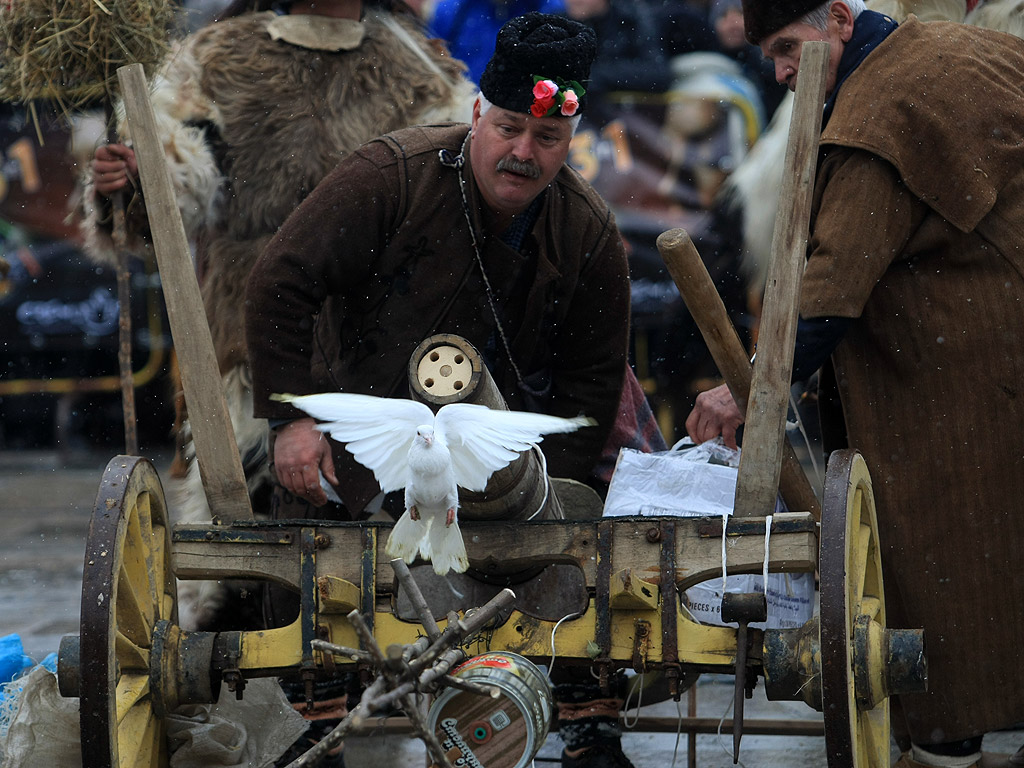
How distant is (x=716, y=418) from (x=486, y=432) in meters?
0.94

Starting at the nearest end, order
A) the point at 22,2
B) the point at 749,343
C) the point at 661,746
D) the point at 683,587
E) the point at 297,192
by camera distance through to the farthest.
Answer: the point at 683,587, the point at 22,2, the point at 297,192, the point at 661,746, the point at 749,343

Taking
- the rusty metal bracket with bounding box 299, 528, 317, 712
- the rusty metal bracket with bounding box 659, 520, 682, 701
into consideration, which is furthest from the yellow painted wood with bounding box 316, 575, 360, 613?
the rusty metal bracket with bounding box 659, 520, 682, 701

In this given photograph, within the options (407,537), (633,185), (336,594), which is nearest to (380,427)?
(407,537)

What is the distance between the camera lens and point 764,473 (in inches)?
99.0

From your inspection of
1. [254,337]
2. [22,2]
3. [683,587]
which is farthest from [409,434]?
[22,2]

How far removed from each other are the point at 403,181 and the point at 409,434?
1.01 m

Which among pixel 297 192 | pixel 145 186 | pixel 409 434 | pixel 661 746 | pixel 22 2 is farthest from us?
pixel 661 746

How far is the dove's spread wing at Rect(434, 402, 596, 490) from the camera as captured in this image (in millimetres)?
2287

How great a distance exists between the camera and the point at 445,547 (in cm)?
240

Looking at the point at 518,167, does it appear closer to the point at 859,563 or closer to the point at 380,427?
the point at 380,427

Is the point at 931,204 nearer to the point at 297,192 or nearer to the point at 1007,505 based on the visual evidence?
the point at 1007,505

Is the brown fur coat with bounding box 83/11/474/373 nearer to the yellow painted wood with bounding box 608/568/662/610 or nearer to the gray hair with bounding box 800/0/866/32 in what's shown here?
the gray hair with bounding box 800/0/866/32

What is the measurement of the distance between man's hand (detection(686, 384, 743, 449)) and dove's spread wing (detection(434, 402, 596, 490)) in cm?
82

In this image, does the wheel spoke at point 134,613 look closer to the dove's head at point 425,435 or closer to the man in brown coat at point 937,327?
the dove's head at point 425,435
